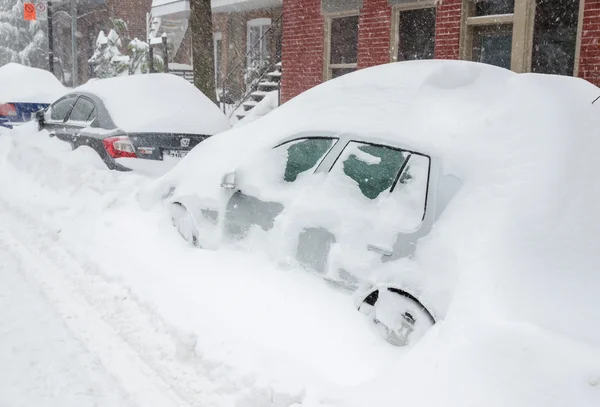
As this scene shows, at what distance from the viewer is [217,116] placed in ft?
28.1

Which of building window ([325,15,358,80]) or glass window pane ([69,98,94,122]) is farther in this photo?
building window ([325,15,358,80])

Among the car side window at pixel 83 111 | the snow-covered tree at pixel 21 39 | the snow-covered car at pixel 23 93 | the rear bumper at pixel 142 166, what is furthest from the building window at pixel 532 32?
the snow-covered tree at pixel 21 39

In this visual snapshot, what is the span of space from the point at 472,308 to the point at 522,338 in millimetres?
366

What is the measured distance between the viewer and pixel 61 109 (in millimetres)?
9391

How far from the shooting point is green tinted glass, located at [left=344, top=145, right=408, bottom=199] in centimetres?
391

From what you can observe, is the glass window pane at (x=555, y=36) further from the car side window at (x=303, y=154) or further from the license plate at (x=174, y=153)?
the car side window at (x=303, y=154)

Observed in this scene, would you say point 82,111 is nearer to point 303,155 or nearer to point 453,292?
point 303,155

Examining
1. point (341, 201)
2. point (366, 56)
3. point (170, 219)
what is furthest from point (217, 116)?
point (341, 201)

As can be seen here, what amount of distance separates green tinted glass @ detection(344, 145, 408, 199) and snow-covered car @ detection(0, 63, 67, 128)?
33.2 feet

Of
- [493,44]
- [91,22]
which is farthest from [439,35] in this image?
[91,22]

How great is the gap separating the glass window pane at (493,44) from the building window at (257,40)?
10028 millimetres

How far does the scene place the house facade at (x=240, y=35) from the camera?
60.8 feet

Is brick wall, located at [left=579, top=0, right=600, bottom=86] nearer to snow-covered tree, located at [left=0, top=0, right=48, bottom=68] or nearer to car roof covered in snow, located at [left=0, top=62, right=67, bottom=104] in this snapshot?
car roof covered in snow, located at [left=0, top=62, right=67, bottom=104]

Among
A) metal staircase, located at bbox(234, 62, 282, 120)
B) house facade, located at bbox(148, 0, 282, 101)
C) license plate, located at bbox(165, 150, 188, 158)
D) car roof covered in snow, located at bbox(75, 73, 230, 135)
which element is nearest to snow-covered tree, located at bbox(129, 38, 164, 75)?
house facade, located at bbox(148, 0, 282, 101)
